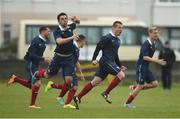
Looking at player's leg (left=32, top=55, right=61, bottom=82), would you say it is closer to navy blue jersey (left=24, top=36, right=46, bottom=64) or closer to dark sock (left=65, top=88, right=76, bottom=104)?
navy blue jersey (left=24, top=36, right=46, bottom=64)

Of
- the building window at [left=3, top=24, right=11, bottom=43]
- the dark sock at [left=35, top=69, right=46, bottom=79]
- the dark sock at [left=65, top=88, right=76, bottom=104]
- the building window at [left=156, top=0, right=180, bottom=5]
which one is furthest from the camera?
the building window at [left=156, top=0, right=180, bottom=5]

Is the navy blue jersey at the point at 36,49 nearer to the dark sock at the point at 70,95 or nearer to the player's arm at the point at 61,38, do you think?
the dark sock at the point at 70,95

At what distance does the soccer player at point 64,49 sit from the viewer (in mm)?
20828

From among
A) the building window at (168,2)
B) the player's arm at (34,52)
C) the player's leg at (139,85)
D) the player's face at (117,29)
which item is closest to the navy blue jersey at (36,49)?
the player's arm at (34,52)

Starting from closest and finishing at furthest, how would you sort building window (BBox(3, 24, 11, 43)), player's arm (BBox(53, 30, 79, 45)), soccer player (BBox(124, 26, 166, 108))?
player's arm (BBox(53, 30, 79, 45)) → soccer player (BBox(124, 26, 166, 108)) → building window (BBox(3, 24, 11, 43))

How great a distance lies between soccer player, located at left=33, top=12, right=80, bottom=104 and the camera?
68.3 ft

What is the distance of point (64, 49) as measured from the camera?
21.1 m

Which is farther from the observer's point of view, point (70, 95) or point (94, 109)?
point (70, 95)

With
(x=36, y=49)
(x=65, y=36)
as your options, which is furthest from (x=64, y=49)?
(x=36, y=49)

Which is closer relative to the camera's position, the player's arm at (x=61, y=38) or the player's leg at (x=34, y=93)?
the player's arm at (x=61, y=38)

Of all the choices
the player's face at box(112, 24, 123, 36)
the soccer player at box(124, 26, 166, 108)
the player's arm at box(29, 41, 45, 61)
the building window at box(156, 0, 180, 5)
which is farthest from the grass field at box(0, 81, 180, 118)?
the building window at box(156, 0, 180, 5)

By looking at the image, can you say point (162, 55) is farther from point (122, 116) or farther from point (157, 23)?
point (157, 23)

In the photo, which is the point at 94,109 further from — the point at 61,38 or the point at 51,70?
the point at 61,38

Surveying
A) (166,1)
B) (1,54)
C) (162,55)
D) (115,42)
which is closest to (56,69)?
(115,42)
